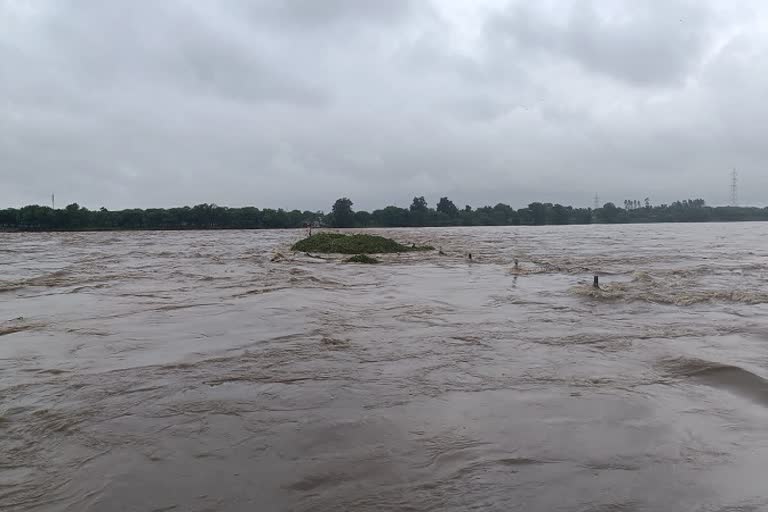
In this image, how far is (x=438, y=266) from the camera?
1955 centimetres

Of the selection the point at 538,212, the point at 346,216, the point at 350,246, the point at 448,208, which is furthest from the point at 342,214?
the point at 350,246

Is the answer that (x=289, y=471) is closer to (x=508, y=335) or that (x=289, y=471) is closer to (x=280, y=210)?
(x=508, y=335)

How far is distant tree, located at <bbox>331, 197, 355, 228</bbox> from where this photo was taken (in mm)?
130125

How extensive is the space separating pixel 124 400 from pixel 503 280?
11.8 metres

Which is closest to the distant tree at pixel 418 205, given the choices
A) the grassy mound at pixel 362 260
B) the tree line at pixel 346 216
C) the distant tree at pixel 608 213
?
the tree line at pixel 346 216

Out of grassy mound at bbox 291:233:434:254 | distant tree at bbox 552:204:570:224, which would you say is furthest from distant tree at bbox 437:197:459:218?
grassy mound at bbox 291:233:434:254

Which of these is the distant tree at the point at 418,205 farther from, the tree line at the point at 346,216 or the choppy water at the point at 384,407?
the choppy water at the point at 384,407

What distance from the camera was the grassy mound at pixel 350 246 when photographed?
2527 centimetres

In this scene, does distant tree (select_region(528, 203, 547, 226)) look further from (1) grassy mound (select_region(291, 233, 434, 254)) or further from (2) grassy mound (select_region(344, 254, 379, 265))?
(2) grassy mound (select_region(344, 254, 379, 265))

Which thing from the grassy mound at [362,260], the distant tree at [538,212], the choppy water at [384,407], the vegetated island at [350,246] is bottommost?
the choppy water at [384,407]

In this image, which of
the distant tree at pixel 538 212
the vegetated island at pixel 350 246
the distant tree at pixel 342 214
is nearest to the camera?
the vegetated island at pixel 350 246

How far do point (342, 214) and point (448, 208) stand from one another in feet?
108

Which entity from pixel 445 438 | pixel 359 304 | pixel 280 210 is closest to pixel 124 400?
pixel 445 438

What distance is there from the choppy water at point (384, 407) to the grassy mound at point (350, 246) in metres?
15.0
